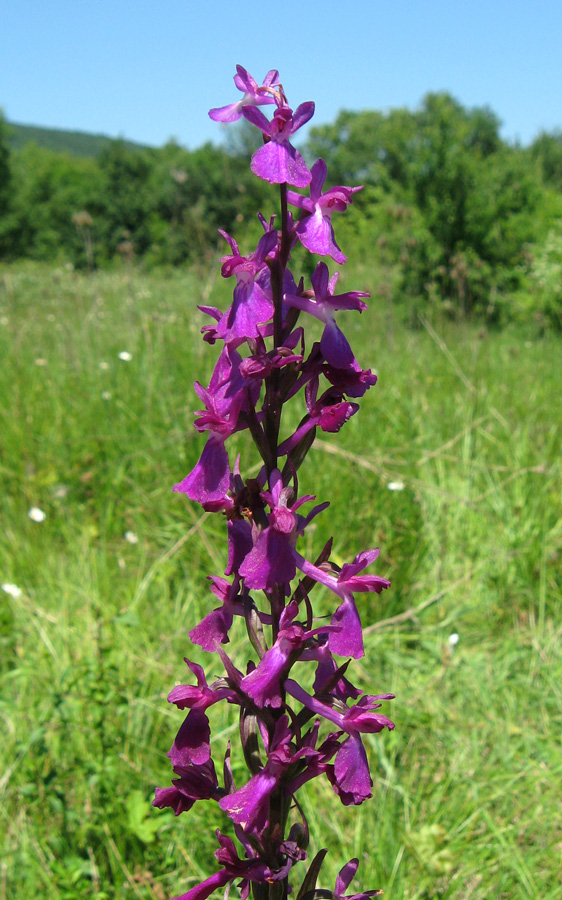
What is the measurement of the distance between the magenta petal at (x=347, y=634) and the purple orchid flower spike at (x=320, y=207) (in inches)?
21.4

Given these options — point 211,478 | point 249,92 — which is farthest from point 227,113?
point 211,478

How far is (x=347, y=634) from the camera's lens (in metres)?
1.03

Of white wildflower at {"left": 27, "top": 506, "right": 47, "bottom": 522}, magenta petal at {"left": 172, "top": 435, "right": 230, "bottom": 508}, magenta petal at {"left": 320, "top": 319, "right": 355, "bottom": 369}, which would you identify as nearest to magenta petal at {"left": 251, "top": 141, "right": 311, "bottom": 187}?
magenta petal at {"left": 320, "top": 319, "right": 355, "bottom": 369}

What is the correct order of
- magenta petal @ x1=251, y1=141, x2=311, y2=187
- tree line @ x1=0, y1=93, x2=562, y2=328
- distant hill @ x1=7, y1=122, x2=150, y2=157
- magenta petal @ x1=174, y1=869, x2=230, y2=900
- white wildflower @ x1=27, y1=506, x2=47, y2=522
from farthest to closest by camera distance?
distant hill @ x1=7, y1=122, x2=150, y2=157
tree line @ x1=0, y1=93, x2=562, y2=328
white wildflower @ x1=27, y1=506, x2=47, y2=522
magenta petal @ x1=174, y1=869, x2=230, y2=900
magenta petal @ x1=251, y1=141, x2=311, y2=187

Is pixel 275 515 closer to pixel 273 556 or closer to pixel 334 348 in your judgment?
pixel 273 556

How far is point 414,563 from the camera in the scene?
3150 mm

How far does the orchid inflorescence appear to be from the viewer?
3.23 ft

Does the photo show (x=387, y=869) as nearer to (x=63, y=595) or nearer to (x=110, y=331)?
(x=63, y=595)

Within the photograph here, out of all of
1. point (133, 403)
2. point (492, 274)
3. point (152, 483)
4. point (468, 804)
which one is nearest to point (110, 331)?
point (133, 403)

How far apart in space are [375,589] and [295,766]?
12.2 inches

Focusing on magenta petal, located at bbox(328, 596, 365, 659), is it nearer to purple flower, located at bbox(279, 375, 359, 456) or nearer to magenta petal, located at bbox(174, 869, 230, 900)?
purple flower, located at bbox(279, 375, 359, 456)

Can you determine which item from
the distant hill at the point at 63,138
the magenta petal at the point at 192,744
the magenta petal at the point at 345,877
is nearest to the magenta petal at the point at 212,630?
the magenta petal at the point at 192,744

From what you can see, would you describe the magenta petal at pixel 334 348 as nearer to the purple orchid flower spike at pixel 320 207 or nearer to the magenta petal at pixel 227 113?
the purple orchid flower spike at pixel 320 207

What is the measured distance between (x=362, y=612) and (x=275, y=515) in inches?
80.2
